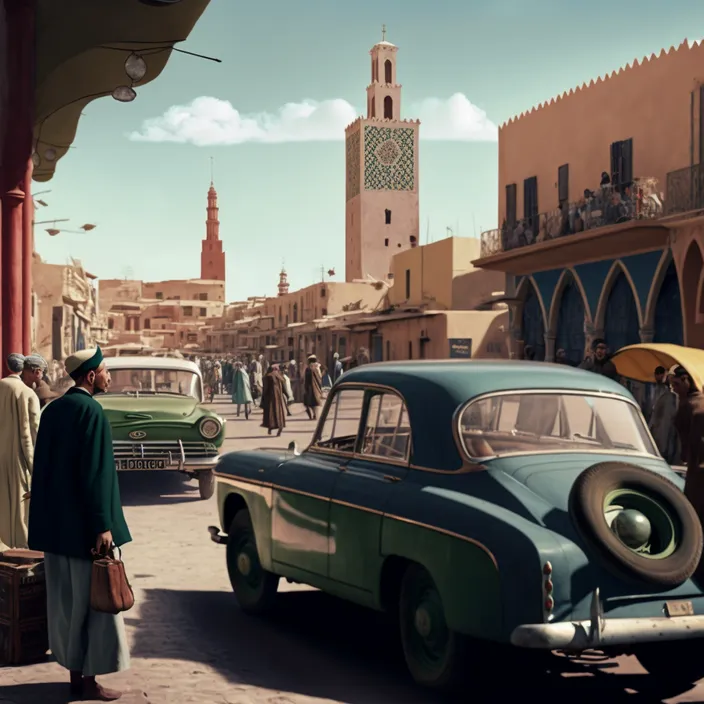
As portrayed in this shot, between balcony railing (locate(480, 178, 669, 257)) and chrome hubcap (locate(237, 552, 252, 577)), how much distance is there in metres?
19.7

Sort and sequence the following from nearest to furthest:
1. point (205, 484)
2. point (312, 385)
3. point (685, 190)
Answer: point (205, 484) < point (685, 190) < point (312, 385)

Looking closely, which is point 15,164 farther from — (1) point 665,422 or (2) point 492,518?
(2) point 492,518

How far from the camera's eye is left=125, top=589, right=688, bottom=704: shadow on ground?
5.66m

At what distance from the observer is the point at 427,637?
5.64 meters

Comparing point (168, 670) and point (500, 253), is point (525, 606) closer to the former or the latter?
point (168, 670)

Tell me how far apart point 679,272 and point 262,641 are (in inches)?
807

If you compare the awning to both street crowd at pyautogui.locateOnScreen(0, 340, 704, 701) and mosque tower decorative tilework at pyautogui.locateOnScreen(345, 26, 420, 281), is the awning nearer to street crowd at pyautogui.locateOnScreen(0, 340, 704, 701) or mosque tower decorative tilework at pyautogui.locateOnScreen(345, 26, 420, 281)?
street crowd at pyautogui.locateOnScreen(0, 340, 704, 701)

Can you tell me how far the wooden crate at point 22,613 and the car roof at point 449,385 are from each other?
2.11 metres

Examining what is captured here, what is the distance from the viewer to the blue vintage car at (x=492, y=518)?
16.4 ft

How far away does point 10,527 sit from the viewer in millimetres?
8109

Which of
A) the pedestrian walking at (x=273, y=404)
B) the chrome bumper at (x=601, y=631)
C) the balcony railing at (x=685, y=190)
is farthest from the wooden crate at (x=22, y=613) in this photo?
the balcony railing at (x=685, y=190)

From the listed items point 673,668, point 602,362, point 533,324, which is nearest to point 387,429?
point 673,668

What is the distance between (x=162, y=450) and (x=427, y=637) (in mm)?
7862

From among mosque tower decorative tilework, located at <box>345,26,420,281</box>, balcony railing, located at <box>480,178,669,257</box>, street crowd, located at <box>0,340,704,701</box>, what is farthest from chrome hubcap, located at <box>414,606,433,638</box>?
mosque tower decorative tilework, located at <box>345,26,420,281</box>
